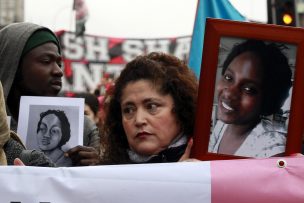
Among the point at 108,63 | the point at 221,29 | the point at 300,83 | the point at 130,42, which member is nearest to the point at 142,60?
Answer: the point at 221,29

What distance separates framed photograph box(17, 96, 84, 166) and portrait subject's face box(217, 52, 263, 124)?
76 centimetres

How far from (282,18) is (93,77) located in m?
8.67

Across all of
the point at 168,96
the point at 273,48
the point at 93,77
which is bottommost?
the point at 93,77

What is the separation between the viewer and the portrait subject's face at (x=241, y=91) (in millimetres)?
2660

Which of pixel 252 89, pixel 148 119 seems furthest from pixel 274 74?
pixel 148 119

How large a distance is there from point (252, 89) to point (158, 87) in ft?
1.26

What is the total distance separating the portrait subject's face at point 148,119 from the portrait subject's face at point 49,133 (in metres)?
0.41

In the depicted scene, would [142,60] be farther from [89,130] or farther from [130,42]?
[130,42]

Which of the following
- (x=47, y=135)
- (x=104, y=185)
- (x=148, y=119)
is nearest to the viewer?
(x=104, y=185)

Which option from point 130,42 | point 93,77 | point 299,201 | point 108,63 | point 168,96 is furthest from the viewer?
point 130,42

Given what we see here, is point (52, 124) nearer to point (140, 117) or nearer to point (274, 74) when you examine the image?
point (140, 117)

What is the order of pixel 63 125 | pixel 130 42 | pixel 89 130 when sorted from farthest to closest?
pixel 130 42 → pixel 89 130 → pixel 63 125

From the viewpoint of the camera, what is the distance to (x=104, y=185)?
2.54 meters

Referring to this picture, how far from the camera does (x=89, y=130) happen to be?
12.1 ft
